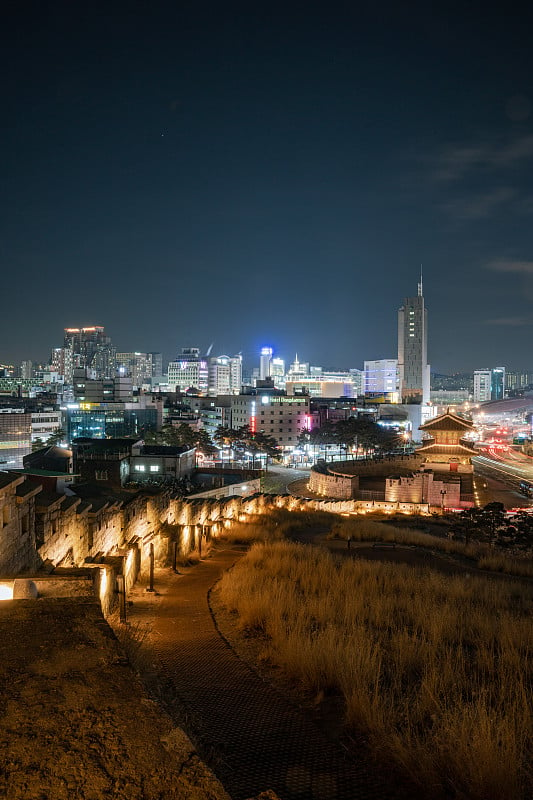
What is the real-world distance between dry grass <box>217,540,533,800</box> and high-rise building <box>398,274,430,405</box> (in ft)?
384

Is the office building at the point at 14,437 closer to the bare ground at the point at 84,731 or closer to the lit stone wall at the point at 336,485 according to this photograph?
the lit stone wall at the point at 336,485

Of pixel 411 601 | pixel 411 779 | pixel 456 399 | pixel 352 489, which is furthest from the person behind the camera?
pixel 456 399

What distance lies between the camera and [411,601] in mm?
8016

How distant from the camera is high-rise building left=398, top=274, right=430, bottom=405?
123500mm

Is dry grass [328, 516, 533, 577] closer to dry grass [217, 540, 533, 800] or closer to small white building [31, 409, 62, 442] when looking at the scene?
dry grass [217, 540, 533, 800]

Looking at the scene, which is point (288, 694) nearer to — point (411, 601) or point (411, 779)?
point (411, 779)

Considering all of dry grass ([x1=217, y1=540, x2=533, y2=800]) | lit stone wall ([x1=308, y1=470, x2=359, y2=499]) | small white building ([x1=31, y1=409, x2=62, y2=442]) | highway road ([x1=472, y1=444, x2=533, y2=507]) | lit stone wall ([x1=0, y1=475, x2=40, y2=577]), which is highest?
lit stone wall ([x1=0, y1=475, x2=40, y2=577])

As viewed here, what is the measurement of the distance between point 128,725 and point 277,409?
241ft

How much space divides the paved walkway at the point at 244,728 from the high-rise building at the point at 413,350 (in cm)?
12054

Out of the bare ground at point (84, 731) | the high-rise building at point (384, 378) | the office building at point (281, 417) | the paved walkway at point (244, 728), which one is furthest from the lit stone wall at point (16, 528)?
the high-rise building at point (384, 378)

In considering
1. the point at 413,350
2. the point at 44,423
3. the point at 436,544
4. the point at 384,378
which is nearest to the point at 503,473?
the point at 436,544

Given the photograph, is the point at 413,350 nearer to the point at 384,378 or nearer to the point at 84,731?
the point at 384,378

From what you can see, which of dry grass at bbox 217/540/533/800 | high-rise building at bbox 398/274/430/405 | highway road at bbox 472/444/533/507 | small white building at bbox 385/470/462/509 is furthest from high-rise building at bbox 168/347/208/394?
dry grass at bbox 217/540/533/800

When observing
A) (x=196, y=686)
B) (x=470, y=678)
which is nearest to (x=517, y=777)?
(x=470, y=678)
